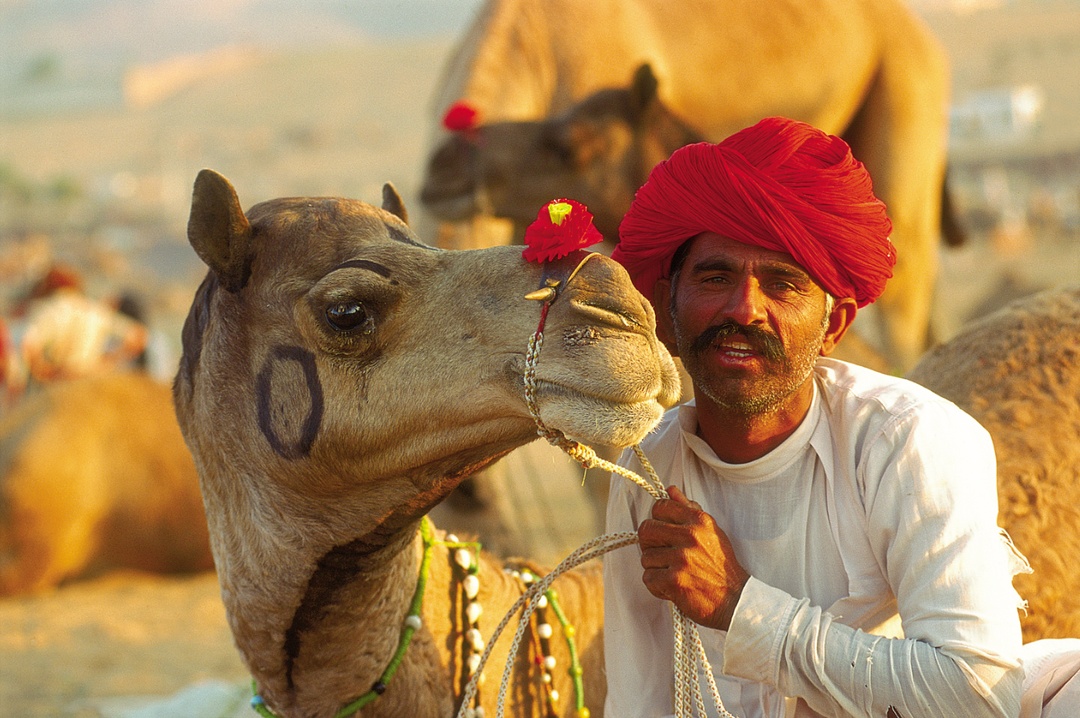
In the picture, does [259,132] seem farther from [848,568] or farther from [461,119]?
[848,568]

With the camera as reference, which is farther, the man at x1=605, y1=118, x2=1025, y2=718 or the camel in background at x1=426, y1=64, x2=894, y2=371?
the camel in background at x1=426, y1=64, x2=894, y2=371

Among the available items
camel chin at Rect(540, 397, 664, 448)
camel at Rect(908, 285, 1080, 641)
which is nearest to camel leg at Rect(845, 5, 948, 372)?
camel at Rect(908, 285, 1080, 641)

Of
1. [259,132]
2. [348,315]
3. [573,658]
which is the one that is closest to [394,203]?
[348,315]

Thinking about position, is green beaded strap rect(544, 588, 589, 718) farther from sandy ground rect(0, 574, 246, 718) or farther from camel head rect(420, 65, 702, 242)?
camel head rect(420, 65, 702, 242)

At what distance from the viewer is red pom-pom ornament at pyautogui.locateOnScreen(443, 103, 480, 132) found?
5.92 meters

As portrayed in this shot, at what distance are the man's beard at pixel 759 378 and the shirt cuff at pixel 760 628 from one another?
352mm

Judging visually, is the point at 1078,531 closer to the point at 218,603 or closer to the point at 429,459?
the point at 429,459

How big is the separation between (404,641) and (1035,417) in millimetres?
1700

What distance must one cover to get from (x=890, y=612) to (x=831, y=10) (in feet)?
19.8

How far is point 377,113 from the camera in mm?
51594

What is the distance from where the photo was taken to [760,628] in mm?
2268

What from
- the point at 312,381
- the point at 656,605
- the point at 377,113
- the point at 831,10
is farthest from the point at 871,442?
the point at 377,113

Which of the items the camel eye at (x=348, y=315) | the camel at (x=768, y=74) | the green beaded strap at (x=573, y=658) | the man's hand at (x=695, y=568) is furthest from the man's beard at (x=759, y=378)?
the camel at (x=768, y=74)

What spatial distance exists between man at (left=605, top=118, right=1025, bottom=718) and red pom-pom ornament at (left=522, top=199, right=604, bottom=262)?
1.28 ft
